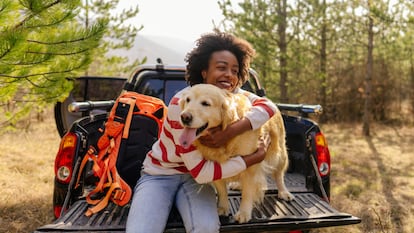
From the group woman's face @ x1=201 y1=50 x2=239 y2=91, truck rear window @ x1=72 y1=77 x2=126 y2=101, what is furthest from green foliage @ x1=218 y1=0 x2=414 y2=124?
woman's face @ x1=201 y1=50 x2=239 y2=91

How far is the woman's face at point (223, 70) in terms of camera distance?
252 centimetres

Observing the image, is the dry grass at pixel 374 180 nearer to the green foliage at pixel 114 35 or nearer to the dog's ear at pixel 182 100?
the dog's ear at pixel 182 100

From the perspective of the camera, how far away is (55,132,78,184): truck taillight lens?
255cm

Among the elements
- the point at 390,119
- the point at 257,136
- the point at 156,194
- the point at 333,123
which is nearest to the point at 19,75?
the point at 156,194

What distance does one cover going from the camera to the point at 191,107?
80.2 inches

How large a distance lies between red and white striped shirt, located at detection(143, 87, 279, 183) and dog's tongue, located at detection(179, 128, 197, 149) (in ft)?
0.43

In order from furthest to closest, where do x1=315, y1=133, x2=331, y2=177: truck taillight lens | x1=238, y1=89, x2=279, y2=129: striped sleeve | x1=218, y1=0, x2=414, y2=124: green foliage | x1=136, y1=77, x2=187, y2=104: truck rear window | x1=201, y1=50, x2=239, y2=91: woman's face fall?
x1=218, y1=0, x2=414, y2=124: green foliage, x1=136, y1=77, x2=187, y2=104: truck rear window, x1=315, y1=133, x2=331, y2=177: truck taillight lens, x1=201, y1=50, x2=239, y2=91: woman's face, x1=238, y1=89, x2=279, y2=129: striped sleeve

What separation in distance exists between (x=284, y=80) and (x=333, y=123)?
454 cm

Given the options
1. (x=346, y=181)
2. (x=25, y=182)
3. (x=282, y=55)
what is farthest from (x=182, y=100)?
(x=282, y=55)

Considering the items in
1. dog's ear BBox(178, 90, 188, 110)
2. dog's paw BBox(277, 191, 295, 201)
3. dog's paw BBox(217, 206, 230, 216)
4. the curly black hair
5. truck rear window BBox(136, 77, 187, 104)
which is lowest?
dog's paw BBox(217, 206, 230, 216)

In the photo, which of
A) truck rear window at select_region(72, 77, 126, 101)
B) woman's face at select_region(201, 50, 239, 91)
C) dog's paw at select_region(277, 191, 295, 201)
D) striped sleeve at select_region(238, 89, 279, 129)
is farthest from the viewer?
truck rear window at select_region(72, 77, 126, 101)

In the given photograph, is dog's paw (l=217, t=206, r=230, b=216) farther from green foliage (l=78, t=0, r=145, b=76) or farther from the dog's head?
green foliage (l=78, t=0, r=145, b=76)

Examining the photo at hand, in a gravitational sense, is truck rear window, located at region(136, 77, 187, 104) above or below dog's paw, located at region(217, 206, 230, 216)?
above

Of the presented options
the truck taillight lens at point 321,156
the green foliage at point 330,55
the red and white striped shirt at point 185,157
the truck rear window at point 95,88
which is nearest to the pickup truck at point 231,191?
the truck taillight lens at point 321,156
